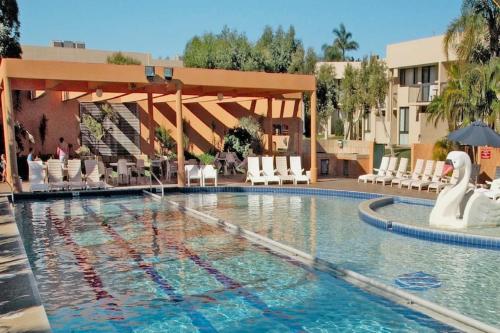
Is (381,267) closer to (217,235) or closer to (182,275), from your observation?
(182,275)

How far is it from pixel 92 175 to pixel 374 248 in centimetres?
1071

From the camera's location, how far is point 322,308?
19.4 feet

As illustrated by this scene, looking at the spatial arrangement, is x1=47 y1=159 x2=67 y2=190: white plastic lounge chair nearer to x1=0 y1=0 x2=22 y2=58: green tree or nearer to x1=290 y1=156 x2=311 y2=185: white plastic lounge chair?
x1=0 y1=0 x2=22 y2=58: green tree

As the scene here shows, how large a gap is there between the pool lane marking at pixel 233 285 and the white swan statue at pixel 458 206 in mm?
5006

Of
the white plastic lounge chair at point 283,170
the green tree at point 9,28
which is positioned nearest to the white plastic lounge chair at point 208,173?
the white plastic lounge chair at point 283,170

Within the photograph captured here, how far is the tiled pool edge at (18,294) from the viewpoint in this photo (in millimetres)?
4578

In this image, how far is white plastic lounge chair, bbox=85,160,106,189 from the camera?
16.1 meters

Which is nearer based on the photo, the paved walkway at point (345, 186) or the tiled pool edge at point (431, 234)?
the tiled pool edge at point (431, 234)

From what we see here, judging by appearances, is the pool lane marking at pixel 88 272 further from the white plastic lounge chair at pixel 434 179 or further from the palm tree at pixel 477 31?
the palm tree at pixel 477 31

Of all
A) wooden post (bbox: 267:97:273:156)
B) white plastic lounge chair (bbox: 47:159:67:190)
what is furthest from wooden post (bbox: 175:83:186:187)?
wooden post (bbox: 267:97:273:156)

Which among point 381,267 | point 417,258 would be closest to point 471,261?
point 417,258

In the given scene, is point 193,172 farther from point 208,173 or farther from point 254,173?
point 254,173

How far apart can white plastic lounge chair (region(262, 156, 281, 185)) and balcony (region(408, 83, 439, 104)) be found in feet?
57.8

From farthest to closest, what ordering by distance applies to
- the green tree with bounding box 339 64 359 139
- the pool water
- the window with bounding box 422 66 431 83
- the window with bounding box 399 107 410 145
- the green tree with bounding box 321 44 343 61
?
1. the green tree with bounding box 321 44 343 61
2. the green tree with bounding box 339 64 359 139
3. the window with bounding box 399 107 410 145
4. the window with bounding box 422 66 431 83
5. the pool water
